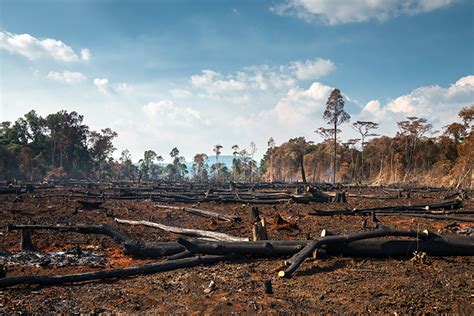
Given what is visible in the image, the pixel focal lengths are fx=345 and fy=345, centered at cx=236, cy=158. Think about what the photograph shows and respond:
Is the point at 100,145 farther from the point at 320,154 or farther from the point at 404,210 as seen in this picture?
the point at 404,210

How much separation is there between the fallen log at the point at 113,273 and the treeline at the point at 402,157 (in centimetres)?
2480

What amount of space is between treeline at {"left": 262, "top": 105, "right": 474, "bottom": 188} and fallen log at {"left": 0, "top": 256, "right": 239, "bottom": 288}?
24.8 meters

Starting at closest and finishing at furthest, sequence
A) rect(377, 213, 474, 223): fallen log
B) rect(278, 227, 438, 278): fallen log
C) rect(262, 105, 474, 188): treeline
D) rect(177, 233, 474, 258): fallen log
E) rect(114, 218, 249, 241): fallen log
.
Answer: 1. rect(278, 227, 438, 278): fallen log
2. rect(177, 233, 474, 258): fallen log
3. rect(114, 218, 249, 241): fallen log
4. rect(377, 213, 474, 223): fallen log
5. rect(262, 105, 474, 188): treeline

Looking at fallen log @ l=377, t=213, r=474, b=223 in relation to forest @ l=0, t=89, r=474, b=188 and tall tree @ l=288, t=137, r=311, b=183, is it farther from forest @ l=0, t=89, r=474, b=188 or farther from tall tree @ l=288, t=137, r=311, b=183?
tall tree @ l=288, t=137, r=311, b=183

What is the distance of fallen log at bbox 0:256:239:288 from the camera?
629cm

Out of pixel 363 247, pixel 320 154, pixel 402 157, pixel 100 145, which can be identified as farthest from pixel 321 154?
pixel 363 247

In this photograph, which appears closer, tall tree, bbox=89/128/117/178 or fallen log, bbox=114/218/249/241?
fallen log, bbox=114/218/249/241

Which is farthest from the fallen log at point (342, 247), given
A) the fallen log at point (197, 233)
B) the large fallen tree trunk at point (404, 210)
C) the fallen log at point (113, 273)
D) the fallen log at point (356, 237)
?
the large fallen tree trunk at point (404, 210)

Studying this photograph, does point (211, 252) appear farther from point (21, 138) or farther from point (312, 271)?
point (21, 138)

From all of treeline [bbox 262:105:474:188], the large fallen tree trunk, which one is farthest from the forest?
the large fallen tree trunk

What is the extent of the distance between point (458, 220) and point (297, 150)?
7580cm

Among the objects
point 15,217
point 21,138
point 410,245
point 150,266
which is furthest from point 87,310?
point 21,138

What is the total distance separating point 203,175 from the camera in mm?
119938

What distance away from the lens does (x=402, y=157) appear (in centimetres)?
6284
